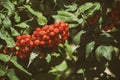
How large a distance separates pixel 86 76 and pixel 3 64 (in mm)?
558

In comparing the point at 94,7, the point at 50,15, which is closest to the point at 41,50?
the point at 50,15

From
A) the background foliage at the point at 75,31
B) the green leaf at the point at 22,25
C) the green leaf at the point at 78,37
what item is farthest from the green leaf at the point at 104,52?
the green leaf at the point at 22,25

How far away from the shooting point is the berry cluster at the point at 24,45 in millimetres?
2188

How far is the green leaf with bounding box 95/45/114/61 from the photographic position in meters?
2.12

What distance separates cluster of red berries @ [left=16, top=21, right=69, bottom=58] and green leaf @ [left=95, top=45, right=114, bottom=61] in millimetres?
231

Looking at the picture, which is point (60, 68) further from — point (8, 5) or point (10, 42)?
point (8, 5)

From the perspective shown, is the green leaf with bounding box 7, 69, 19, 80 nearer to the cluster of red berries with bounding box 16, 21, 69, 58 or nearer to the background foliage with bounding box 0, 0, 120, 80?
the background foliage with bounding box 0, 0, 120, 80

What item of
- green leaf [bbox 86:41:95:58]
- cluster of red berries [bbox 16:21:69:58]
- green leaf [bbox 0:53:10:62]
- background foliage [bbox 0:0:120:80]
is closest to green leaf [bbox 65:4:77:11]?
background foliage [bbox 0:0:120:80]

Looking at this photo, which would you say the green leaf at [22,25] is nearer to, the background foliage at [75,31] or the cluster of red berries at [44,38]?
the background foliage at [75,31]

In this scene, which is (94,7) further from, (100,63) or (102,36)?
(100,63)

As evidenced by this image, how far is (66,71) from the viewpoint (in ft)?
8.51

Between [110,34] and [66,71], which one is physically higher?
[110,34]

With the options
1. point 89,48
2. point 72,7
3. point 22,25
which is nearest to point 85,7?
point 72,7

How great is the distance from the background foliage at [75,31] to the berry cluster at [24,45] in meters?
0.04
